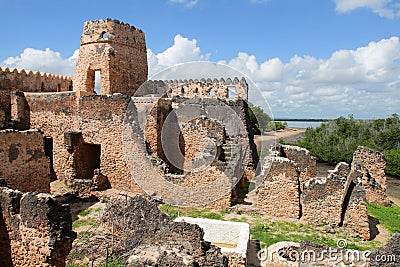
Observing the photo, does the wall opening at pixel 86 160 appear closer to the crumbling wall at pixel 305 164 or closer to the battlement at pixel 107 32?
the battlement at pixel 107 32

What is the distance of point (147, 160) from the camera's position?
12719 mm

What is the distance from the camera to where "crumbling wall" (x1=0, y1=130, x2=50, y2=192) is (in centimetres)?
988

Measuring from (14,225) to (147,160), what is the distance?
20.5 feet

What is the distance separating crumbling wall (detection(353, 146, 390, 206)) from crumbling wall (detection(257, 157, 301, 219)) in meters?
4.95

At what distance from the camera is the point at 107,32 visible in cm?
1564

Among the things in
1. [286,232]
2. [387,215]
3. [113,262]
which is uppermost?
[113,262]

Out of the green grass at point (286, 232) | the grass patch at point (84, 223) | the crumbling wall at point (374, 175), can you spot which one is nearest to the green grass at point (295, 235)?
the green grass at point (286, 232)

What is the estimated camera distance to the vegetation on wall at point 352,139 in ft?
88.7

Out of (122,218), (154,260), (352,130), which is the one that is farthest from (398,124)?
(154,260)

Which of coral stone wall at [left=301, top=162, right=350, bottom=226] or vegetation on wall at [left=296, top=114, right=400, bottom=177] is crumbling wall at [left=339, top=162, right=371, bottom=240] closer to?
coral stone wall at [left=301, top=162, right=350, bottom=226]

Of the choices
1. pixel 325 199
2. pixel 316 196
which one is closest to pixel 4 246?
pixel 316 196

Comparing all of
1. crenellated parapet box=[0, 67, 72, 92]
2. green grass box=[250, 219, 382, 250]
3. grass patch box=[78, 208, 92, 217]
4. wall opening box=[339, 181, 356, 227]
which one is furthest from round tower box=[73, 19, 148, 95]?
wall opening box=[339, 181, 356, 227]

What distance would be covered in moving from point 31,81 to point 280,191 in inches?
517

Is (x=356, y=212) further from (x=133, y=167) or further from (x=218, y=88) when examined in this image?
(x=218, y=88)
